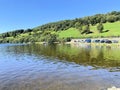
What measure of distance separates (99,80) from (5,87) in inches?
533

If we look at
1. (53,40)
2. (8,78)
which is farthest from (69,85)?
(53,40)

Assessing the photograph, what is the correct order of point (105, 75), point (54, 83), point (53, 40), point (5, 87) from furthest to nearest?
point (53, 40) → point (105, 75) → point (54, 83) → point (5, 87)

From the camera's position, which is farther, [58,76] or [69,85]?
[58,76]

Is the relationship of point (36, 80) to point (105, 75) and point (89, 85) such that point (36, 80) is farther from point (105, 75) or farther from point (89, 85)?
point (105, 75)

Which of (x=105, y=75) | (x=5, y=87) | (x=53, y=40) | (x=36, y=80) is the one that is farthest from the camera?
(x=53, y=40)

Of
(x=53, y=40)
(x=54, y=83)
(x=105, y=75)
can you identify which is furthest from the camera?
(x=53, y=40)

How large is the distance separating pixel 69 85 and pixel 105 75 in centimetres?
863

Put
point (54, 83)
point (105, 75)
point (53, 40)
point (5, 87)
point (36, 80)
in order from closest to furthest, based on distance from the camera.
Result: point (5, 87)
point (54, 83)
point (36, 80)
point (105, 75)
point (53, 40)

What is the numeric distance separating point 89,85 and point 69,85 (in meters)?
2.71

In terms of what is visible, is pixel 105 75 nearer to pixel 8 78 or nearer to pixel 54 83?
pixel 54 83

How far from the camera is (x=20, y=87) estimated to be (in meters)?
28.1

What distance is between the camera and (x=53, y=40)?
196 meters

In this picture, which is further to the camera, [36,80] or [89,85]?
[36,80]

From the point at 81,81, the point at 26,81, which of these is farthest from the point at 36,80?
the point at 81,81
